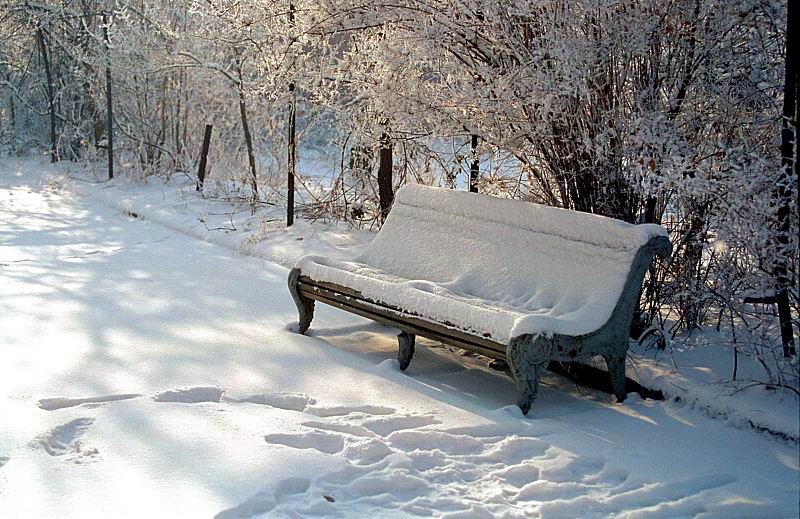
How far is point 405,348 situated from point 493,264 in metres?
0.70

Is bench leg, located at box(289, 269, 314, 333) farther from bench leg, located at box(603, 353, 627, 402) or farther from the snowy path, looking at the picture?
bench leg, located at box(603, 353, 627, 402)

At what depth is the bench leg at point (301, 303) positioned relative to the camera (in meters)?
5.84

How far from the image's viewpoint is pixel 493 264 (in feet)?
17.5

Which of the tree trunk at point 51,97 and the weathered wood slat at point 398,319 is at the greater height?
the tree trunk at point 51,97

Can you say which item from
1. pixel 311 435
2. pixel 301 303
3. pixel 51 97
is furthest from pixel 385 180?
pixel 51 97

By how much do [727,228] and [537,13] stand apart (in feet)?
6.13

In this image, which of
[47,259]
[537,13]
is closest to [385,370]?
[537,13]

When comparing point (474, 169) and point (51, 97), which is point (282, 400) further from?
point (51, 97)

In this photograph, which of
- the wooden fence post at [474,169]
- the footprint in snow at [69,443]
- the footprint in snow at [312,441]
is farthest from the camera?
the wooden fence post at [474,169]

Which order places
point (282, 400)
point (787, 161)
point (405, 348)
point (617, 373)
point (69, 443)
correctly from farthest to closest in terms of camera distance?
point (405, 348) → point (617, 373) → point (282, 400) → point (787, 161) → point (69, 443)

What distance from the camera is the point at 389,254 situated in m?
5.90

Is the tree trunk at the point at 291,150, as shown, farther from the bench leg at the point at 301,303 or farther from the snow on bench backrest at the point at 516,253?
the bench leg at the point at 301,303

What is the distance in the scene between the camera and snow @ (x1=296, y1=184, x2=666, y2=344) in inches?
185

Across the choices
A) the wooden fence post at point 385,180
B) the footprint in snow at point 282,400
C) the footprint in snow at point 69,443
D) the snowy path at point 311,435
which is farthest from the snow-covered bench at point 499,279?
the wooden fence post at point 385,180
